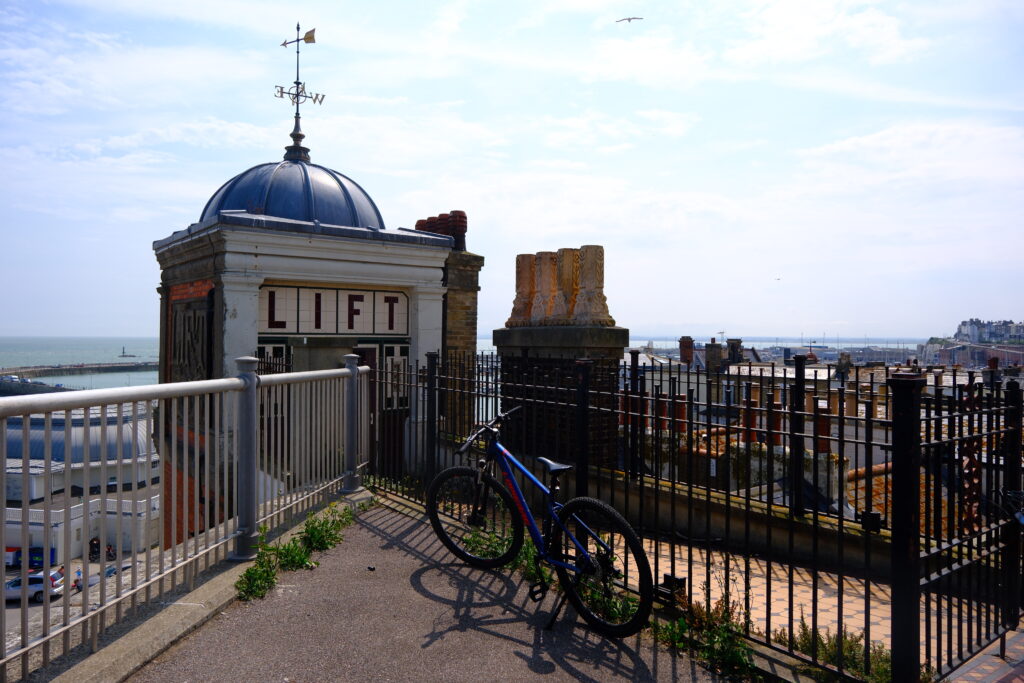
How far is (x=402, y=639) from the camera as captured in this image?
13.8 feet

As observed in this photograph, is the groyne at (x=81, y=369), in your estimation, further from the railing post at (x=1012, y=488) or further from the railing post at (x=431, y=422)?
the railing post at (x=1012, y=488)

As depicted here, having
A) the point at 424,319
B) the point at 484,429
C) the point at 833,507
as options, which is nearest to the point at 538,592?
the point at 484,429

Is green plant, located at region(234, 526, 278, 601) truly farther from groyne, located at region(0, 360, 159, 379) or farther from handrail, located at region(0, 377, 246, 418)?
groyne, located at region(0, 360, 159, 379)

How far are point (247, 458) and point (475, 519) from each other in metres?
1.94

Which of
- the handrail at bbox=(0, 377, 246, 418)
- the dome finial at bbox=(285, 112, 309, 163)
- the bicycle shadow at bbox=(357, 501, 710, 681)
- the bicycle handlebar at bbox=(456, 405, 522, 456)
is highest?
the dome finial at bbox=(285, 112, 309, 163)

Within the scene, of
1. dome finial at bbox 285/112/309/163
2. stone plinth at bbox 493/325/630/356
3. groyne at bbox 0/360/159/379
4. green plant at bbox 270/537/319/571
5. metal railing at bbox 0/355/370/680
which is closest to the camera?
metal railing at bbox 0/355/370/680

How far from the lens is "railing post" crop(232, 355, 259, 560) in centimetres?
512

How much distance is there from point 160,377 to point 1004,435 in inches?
550

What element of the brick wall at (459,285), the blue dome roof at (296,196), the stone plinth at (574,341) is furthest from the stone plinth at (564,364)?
the blue dome roof at (296,196)

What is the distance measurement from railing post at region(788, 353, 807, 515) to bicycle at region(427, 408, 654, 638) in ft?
3.86

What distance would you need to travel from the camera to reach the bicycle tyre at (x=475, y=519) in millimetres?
5363

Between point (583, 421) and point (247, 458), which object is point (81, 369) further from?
point (583, 421)

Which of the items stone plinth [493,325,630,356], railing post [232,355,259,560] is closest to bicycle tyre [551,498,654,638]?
railing post [232,355,259,560]

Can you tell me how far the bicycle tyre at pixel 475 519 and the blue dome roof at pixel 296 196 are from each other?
8.18 m
